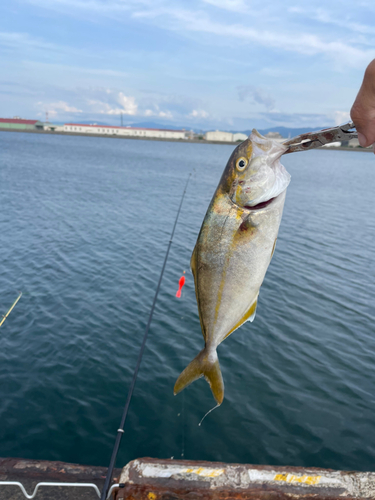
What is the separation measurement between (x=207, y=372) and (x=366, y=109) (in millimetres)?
2456

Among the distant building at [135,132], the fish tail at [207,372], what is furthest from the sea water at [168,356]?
the distant building at [135,132]

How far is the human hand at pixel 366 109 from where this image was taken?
1591 millimetres

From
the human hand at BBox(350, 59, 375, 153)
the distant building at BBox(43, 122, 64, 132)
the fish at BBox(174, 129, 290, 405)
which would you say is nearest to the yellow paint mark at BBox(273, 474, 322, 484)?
the fish at BBox(174, 129, 290, 405)

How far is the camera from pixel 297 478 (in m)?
4.10

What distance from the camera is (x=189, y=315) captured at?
1191 cm

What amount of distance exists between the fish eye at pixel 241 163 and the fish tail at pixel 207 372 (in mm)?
1611

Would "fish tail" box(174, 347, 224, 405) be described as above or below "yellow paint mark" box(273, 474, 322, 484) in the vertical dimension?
above

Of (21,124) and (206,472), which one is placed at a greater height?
(21,124)

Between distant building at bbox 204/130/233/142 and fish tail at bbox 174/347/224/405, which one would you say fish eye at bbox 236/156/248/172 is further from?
distant building at bbox 204/130/233/142

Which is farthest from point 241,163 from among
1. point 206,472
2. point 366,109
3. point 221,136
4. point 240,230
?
point 221,136

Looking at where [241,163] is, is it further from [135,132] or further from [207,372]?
[135,132]

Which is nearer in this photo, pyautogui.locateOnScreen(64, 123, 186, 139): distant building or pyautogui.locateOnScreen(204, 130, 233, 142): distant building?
pyautogui.locateOnScreen(204, 130, 233, 142): distant building

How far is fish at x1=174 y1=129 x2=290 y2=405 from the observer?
2645 mm

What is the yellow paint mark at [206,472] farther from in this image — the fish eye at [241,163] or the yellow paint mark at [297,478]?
the fish eye at [241,163]
